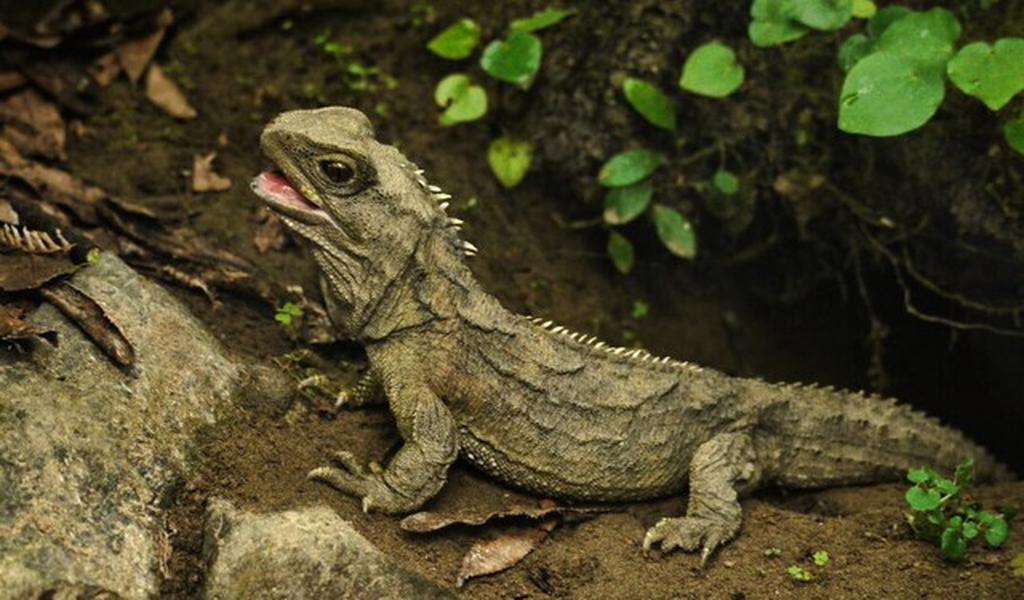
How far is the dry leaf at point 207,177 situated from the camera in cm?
674

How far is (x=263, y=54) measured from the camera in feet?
24.9

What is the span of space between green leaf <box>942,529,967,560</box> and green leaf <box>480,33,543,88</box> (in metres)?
3.53

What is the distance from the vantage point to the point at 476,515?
17.3 feet

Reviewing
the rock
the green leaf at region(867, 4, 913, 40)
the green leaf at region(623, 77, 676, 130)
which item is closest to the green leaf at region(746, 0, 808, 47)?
the green leaf at region(867, 4, 913, 40)

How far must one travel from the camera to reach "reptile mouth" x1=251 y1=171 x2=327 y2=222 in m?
5.19

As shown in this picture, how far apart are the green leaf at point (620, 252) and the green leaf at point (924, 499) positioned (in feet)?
9.09

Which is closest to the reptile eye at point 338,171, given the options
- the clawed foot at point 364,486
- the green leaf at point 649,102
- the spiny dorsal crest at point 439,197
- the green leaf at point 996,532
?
the spiny dorsal crest at point 439,197

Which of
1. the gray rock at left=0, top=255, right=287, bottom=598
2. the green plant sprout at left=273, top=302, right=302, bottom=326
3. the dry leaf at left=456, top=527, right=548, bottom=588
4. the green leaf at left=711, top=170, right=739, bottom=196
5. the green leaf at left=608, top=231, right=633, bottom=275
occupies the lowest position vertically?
the gray rock at left=0, top=255, right=287, bottom=598

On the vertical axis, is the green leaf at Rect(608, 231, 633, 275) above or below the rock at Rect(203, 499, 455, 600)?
above

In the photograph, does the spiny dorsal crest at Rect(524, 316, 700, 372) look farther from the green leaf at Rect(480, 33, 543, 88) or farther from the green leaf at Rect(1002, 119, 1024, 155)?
the green leaf at Rect(1002, 119, 1024, 155)

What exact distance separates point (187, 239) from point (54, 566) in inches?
98.8

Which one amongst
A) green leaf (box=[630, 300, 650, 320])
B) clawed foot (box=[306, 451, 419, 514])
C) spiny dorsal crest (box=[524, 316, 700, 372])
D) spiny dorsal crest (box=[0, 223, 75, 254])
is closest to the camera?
clawed foot (box=[306, 451, 419, 514])

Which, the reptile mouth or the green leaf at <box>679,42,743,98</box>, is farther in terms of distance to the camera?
the green leaf at <box>679,42,743,98</box>

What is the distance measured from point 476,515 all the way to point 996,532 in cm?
241
